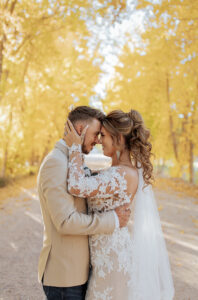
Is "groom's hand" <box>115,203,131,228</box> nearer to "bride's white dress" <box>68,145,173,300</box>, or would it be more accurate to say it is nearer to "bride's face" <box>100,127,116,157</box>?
"bride's white dress" <box>68,145,173,300</box>

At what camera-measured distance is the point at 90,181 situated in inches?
78.4

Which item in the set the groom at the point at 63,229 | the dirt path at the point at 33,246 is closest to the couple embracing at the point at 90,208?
the groom at the point at 63,229

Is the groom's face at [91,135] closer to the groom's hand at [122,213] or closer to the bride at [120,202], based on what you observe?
the bride at [120,202]

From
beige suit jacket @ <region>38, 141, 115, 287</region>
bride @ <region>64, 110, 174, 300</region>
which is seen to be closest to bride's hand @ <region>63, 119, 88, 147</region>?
bride @ <region>64, 110, 174, 300</region>

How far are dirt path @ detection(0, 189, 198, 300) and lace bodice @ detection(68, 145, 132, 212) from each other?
2382mm

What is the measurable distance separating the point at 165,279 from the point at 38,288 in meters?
1.93

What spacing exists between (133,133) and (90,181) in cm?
66

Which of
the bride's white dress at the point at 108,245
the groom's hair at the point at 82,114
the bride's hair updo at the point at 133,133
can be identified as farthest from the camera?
the bride's hair updo at the point at 133,133

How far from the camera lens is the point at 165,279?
9.80 feet

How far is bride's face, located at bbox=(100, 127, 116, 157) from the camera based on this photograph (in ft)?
7.75

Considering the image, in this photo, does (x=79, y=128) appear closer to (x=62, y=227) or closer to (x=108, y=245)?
(x=62, y=227)

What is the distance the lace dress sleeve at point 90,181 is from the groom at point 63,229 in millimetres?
53

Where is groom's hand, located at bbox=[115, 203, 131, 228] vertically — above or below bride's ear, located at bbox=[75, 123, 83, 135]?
below

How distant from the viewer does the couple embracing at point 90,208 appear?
1896 mm
